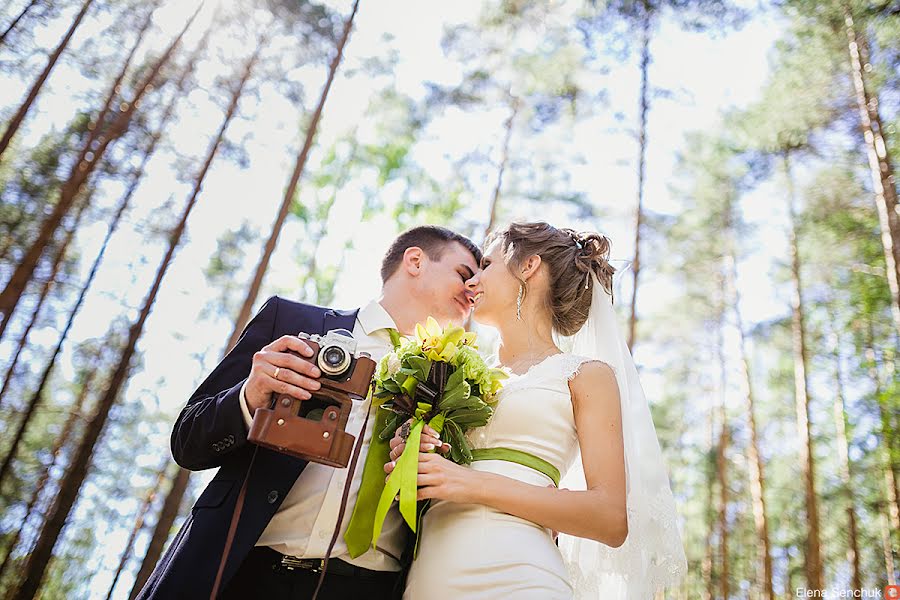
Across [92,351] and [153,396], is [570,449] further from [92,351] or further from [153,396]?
[153,396]

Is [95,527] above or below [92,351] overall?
below

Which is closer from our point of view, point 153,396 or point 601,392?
point 601,392

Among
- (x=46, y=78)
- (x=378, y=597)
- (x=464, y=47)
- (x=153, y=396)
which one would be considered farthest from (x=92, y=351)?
(x=378, y=597)

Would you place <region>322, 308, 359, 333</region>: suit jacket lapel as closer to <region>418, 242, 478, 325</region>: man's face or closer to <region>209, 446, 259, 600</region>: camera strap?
<region>418, 242, 478, 325</region>: man's face

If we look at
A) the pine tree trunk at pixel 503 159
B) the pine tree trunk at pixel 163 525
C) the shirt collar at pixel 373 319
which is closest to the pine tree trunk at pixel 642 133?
the pine tree trunk at pixel 503 159

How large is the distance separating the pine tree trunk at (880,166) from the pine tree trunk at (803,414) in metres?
4.24

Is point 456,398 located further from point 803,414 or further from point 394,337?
point 803,414

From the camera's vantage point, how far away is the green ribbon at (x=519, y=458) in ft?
8.89

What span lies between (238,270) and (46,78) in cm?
A: 940

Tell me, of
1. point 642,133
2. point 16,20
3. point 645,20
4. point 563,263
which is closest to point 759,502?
point 642,133

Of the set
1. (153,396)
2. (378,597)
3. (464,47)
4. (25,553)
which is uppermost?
(464,47)

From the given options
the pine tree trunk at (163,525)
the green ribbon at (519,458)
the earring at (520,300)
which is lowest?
the pine tree trunk at (163,525)

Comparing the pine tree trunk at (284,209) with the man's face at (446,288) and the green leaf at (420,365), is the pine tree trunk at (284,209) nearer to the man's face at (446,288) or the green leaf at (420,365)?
the man's face at (446,288)

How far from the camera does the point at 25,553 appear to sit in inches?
645
